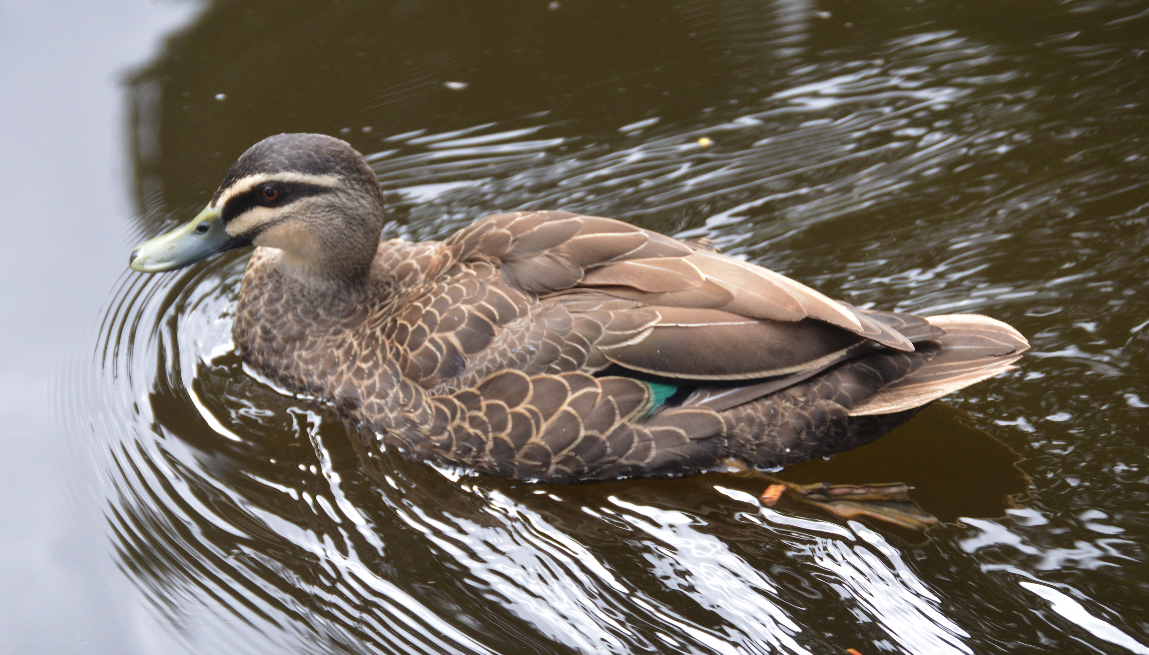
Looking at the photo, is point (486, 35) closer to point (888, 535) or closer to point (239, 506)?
point (239, 506)

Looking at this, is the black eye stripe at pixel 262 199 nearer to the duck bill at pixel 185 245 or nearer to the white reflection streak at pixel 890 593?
the duck bill at pixel 185 245

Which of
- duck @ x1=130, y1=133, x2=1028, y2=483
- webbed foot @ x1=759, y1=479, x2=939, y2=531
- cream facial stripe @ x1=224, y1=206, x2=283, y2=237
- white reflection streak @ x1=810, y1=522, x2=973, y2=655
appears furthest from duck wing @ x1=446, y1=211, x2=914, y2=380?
cream facial stripe @ x1=224, y1=206, x2=283, y2=237

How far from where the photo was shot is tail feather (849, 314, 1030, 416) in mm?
4201

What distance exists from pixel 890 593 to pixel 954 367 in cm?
106

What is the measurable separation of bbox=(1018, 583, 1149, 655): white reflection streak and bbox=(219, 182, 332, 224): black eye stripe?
3605 mm

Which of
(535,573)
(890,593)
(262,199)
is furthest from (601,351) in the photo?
(262,199)

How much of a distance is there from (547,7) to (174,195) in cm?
320

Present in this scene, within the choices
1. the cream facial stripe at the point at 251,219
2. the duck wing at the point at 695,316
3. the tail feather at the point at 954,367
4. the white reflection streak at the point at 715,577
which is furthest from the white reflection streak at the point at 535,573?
the cream facial stripe at the point at 251,219

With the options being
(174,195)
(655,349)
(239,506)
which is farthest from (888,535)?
(174,195)

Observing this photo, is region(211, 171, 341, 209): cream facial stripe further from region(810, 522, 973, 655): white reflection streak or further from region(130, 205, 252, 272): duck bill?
region(810, 522, 973, 655): white reflection streak

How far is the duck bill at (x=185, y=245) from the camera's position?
473 centimetres

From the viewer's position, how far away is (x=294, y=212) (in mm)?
4738

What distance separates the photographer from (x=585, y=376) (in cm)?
424

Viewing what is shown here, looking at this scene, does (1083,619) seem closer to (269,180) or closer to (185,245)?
(269,180)
